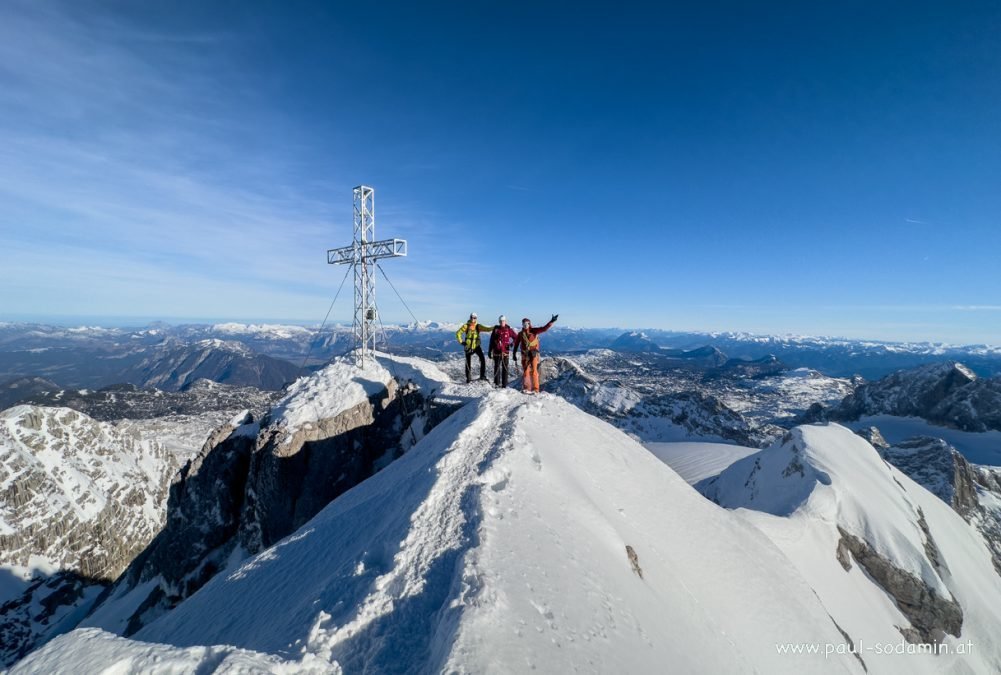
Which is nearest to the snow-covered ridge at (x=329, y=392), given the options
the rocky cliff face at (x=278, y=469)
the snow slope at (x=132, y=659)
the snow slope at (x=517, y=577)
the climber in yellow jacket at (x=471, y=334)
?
the rocky cliff face at (x=278, y=469)

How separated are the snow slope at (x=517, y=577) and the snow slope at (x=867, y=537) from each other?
15.7ft

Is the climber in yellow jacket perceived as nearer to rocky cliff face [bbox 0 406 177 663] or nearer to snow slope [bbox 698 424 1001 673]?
snow slope [bbox 698 424 1001 673]

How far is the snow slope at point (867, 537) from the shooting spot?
18047mm

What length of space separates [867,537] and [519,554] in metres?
25.3

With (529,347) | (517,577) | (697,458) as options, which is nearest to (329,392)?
(529,347)

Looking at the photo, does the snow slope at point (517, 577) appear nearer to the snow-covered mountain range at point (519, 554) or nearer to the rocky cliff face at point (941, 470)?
the snow-covered mountain range at point (519, 554)

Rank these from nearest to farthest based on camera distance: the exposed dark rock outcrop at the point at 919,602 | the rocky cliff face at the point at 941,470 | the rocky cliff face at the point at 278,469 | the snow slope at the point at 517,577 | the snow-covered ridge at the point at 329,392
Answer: the snow slope at the point at 517,577
the exposed dark rock outcrop at the point at 919,602
the rocky cliff face at the point at 278,469
the snow-covered ridge at the point at 329,392
the rocky cliff face at the point at 941,470

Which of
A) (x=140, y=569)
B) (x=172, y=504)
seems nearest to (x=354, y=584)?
(x=172, y=504)

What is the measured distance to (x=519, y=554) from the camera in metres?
7.88

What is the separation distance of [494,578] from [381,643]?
198 cm

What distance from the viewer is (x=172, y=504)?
34531 mm

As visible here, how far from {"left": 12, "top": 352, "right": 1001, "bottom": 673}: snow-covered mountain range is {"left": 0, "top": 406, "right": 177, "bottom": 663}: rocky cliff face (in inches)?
2015

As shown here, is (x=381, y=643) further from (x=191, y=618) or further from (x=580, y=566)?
(x=191, y=618)

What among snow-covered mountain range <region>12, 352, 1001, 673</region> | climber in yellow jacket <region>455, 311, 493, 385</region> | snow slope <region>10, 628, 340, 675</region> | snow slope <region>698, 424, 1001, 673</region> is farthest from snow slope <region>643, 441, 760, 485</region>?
snow slope <region>10, 628, 340, 675</region>
